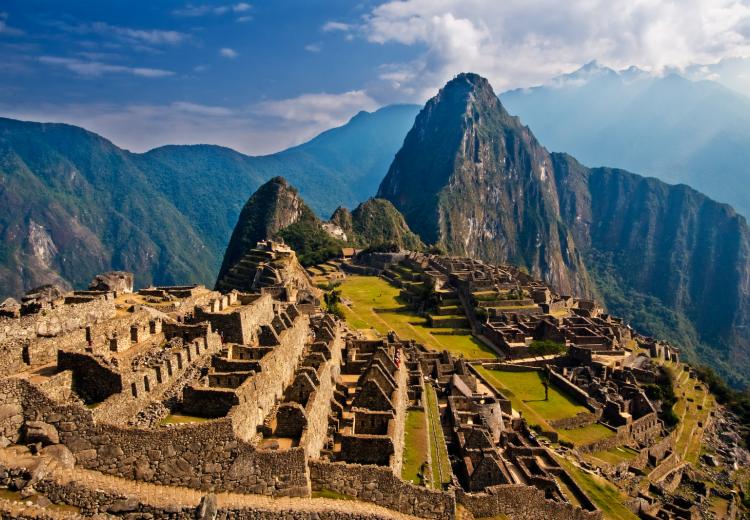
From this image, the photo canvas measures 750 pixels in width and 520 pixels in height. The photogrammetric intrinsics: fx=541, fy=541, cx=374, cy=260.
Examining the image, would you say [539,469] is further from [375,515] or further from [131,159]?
[131,159]

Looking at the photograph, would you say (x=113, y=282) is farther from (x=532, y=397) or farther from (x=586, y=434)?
(x=586, y=434)

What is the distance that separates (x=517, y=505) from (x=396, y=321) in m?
39.7

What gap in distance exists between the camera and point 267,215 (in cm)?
14775

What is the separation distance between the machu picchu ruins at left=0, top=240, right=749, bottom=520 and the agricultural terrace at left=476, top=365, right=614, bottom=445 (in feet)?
0.71

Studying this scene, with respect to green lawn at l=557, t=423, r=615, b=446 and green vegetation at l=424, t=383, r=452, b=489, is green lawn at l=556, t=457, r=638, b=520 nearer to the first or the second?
green lawn at l=557, t=423, r=615, b=446

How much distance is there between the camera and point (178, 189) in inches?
6949

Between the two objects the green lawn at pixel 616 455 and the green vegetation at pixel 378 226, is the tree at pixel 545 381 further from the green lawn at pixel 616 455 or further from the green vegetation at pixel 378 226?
the green vegetation at pixel 378 226

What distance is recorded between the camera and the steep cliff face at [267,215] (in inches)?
5531

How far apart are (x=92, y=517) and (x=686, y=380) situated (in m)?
70.2

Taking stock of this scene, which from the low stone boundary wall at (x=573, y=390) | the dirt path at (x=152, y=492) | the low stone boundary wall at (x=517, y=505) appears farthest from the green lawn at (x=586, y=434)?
the dirt path at (x=152, y=492)

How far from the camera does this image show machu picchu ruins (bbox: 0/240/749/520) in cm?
1301

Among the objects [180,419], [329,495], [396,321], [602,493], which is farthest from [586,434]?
[180,419]


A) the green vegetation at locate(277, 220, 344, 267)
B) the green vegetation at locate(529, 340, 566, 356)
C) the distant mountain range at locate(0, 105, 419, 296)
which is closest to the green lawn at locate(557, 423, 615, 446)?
the green vegetation at locate(529, 340, 566, 356)

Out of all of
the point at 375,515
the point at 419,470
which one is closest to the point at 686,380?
the point at 419,470
